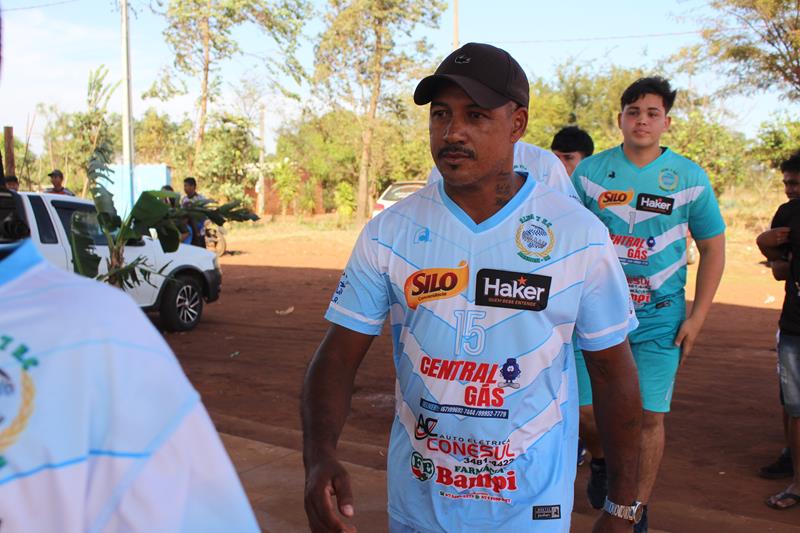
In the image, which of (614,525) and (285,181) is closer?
(614,525)

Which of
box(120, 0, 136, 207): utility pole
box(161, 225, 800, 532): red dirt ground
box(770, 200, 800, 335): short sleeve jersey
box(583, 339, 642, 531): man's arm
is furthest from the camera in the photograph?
box(120, 0, 136, 207): utility pole

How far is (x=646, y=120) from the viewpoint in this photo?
4434mm

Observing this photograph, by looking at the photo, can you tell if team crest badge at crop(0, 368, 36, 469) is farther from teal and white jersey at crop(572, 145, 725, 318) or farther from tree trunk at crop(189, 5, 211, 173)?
tree trunk at crop(189, 5, 211, 173)

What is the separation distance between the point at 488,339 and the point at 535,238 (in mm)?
330

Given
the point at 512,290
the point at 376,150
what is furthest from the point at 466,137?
the point at 376,150

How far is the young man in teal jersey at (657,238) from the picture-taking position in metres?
4.27

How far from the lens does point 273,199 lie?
45.2 m

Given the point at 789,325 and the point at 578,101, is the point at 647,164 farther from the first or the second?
the point at 578,101

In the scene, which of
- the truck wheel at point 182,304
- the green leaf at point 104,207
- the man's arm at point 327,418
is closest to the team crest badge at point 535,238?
the man's arm at point 327,418

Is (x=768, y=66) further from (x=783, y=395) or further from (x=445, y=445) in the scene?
(x=445, y=445)

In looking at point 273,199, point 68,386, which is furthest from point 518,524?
point 273,199

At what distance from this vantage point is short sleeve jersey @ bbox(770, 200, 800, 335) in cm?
525

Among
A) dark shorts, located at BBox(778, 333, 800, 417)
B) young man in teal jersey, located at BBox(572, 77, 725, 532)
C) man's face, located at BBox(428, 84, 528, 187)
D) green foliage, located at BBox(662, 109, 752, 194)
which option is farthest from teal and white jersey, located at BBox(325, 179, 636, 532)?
green foliage, located at BBox(662, 109, 752, 194)

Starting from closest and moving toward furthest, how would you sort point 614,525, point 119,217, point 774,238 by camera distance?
point 614,525, point 774,238, point 119,217
